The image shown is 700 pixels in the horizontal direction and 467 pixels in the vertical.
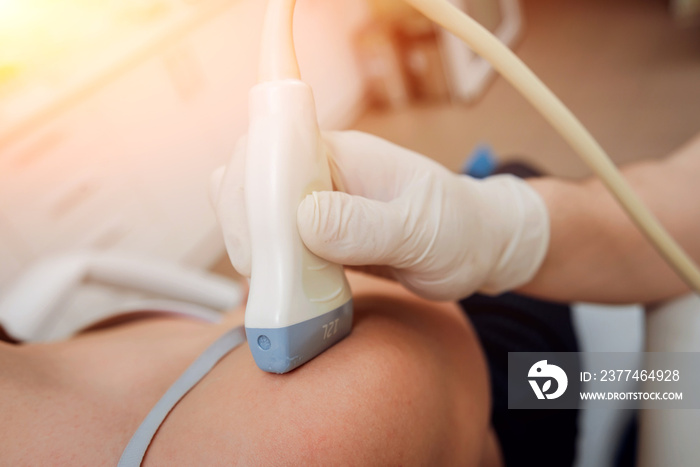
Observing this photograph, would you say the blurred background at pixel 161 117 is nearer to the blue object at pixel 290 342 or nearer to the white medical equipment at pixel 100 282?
the white medical equipment at pixel 100 282

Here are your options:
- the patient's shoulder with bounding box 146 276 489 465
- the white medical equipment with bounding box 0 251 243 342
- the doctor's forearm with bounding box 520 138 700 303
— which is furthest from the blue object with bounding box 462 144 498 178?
the patient's shoulder with bounding box 146 276 489 465

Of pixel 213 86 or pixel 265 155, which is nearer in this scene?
pixel 265 155

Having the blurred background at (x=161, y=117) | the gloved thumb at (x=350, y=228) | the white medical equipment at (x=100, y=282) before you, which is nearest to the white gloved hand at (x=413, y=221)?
the gloved thumb at (x=350, y=228)

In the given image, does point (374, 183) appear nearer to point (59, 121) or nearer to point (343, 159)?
point (343, 159)

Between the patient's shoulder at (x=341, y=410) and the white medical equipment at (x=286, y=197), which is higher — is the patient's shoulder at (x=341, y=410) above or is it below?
below

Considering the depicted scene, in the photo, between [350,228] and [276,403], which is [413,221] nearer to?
[350,228]

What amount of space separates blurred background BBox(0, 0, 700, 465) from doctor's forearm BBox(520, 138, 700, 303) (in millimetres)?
626

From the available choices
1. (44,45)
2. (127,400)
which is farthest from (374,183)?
(44,45)

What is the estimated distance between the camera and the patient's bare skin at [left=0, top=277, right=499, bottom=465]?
43 cm

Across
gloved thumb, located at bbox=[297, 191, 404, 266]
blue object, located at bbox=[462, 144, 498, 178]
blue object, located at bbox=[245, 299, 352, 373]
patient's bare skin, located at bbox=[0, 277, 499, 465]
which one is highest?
gloved thumb, located at bbox=[297, 191, 404, 266]

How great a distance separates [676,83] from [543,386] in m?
1.79

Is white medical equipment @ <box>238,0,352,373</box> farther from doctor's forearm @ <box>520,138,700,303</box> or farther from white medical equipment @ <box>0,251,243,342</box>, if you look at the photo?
white medical equipment @ <box>0,251,243,342</box>

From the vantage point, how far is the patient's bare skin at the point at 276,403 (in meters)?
0.43

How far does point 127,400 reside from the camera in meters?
0.54
